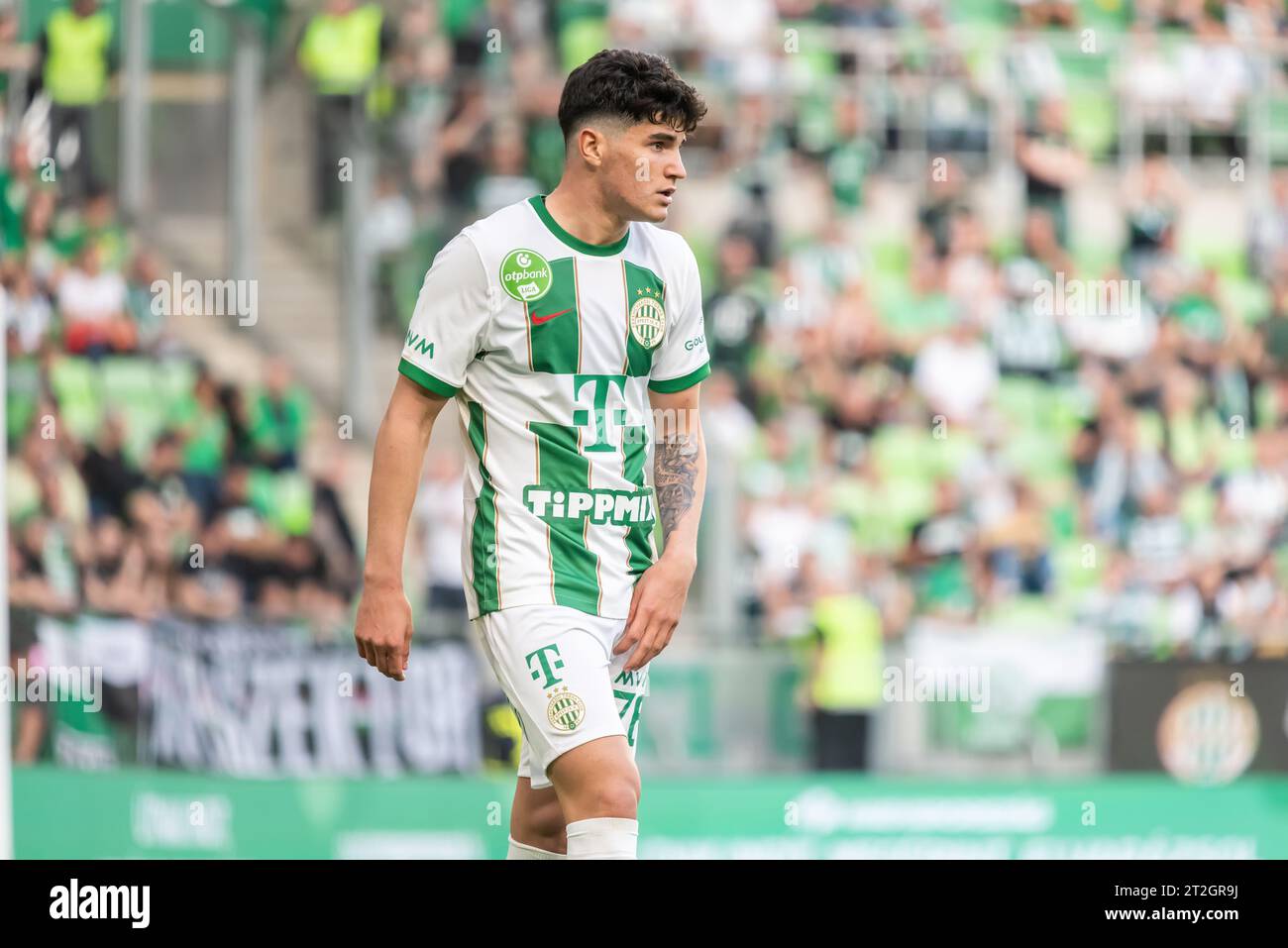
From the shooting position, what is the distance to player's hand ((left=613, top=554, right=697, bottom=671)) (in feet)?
16.2

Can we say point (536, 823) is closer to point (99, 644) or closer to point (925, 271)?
point (99, 644)

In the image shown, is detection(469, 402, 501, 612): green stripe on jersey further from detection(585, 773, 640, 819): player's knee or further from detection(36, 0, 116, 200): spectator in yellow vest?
detection(36, 0, 116, 200): spectator in yellow vest

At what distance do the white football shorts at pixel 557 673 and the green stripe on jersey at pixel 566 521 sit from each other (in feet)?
0.17

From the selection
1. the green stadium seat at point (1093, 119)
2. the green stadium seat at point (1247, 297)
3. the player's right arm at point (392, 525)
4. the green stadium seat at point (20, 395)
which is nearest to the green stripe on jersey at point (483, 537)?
the player's right arm at point (392, 525)

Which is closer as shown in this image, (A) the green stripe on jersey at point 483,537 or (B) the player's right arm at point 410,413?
(B) the player's right arm at point 410,413

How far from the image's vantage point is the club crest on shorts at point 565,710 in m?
4.71

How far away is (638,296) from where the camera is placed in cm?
498

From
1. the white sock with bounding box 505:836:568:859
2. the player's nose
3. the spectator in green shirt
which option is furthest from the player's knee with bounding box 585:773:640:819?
the spectator in green shirt

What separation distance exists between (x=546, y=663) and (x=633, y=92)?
4.58ft

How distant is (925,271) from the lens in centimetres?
1299

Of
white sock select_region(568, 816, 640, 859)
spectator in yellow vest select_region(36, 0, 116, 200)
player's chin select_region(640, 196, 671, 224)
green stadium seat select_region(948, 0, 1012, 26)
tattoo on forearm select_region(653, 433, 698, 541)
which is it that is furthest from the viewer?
green stadium seat select_region(948, 0, 1012, 26)

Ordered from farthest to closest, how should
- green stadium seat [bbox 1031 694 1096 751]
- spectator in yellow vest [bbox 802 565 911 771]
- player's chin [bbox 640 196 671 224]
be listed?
green stadium seat [bbox 1031 694 1096 751], spectator in yellow vest [bbox 802 565 911 771], player's chin [bbox 640 196 671 224]
